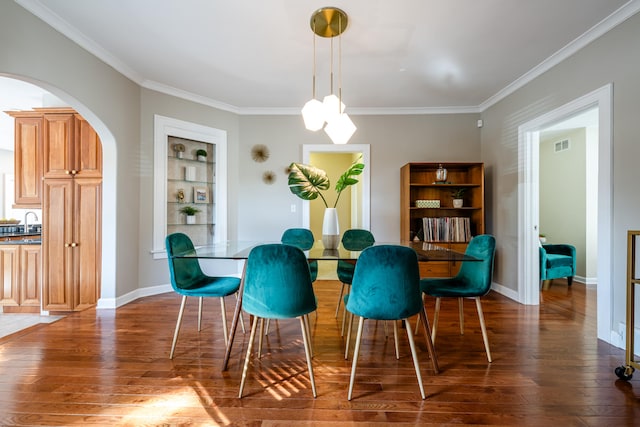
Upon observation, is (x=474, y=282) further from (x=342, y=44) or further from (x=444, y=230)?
(x=342, y=44)

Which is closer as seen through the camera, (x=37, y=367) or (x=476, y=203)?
(x=37, y=367)

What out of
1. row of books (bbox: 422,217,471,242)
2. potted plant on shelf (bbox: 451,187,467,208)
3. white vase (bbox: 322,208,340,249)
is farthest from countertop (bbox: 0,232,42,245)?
potted plant on shelf (bbox: 451,187,467,208)

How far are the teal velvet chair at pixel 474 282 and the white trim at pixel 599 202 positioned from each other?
42.8 inches

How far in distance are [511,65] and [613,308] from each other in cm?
248

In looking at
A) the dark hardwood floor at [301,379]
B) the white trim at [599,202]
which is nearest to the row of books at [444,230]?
the white trim at [599,202]

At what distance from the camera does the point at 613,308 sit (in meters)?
2.33

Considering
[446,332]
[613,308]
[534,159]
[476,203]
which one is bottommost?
[446,332]

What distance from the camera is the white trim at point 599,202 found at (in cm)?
236

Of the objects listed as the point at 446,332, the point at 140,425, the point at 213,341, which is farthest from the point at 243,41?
the point at 446,332

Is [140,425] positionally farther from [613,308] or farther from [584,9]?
[584,9]

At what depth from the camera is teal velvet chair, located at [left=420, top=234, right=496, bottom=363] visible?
2104mm

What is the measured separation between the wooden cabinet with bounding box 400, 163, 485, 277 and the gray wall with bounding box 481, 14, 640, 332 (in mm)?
324

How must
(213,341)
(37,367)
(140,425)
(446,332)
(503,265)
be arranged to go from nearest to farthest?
(140,425) < (37,367) < (213,341) < (446,332) < (503,265)

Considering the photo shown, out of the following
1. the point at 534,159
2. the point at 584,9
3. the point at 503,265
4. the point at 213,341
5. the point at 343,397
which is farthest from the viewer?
the point at 503,265
